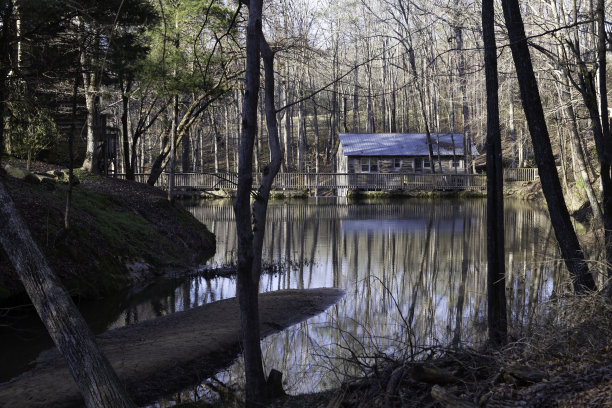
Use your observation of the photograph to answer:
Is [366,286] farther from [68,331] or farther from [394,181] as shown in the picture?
[394,181]

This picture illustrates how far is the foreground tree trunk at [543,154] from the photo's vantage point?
888cm

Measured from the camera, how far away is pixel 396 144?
5050cm

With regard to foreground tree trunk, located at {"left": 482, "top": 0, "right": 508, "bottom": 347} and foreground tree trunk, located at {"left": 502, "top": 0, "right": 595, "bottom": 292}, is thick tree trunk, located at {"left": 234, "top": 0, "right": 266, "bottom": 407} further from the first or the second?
foreground tree trunk, located at {"left": 502, "top": 0, "right": 595, "bottom": 292}

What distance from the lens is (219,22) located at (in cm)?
2364

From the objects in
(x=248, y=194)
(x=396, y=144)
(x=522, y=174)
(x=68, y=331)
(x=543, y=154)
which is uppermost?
(x=396, y=144)

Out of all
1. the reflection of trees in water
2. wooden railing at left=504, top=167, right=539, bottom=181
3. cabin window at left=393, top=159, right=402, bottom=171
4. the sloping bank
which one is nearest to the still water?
the reflection of trees in water

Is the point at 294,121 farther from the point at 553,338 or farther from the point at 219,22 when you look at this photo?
the point at 553,338

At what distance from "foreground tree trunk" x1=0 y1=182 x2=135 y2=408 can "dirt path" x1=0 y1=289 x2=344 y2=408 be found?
1714 mm

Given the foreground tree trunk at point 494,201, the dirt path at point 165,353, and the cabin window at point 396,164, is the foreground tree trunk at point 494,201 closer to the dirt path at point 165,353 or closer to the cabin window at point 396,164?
the dirt path at point 165,353

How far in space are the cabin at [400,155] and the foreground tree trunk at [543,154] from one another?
3935cm

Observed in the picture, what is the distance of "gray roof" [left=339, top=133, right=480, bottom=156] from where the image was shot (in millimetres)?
49281

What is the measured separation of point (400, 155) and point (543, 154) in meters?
40.8

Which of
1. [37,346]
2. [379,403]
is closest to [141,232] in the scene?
[37,346]

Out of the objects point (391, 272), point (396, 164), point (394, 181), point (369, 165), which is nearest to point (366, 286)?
point (391, 272)
